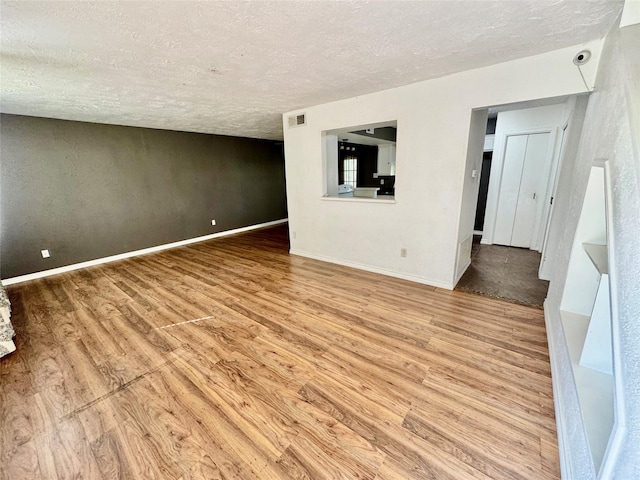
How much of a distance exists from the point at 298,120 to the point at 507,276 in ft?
12.0

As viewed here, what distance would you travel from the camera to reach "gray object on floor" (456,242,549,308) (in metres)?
2.84

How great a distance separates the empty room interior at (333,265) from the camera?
1.25m

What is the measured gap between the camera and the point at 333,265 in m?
3.96

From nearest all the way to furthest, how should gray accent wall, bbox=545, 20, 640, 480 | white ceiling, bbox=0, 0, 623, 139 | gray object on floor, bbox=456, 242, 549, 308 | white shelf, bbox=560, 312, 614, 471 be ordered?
gray accent wall, bbox=545, 20, 640, 480, white shelf, bbox=560, 312, 614, 471, white ceiling, bbox=0, 0, 623, 139, gray object on floor, bbox=456, 242, 549, 308

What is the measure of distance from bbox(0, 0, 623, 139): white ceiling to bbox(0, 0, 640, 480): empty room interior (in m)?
0.02

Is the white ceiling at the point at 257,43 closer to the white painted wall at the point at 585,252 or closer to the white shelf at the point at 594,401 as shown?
the white painted wall at the point at 585,252

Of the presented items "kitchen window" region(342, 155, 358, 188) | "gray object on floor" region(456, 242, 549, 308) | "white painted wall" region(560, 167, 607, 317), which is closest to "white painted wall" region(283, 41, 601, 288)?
"gray object on floor" region(456, 242, 549, 308)

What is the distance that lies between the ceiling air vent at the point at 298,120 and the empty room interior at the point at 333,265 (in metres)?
0.03

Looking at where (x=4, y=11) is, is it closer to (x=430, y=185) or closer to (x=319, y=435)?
(x=319, y=435)

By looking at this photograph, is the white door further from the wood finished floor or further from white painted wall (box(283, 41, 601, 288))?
the wood finished floor

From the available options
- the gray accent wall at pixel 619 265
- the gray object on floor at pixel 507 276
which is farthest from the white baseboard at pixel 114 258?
the gray accent wall at pixel 619 265

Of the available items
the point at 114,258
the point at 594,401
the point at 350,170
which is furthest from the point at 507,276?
the point at 350,170

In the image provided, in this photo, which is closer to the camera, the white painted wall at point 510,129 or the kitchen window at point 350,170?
the white painted wall at point 510,129

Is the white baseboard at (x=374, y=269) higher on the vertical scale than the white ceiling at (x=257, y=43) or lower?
lower
